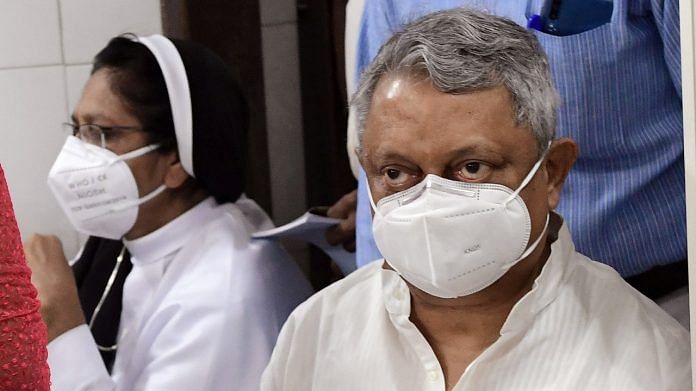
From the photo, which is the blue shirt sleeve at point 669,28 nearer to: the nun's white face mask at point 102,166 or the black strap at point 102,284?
the nun's white face mask at point 102,166

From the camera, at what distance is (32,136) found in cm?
240

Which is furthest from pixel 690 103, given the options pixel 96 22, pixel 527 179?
pixel 96 22

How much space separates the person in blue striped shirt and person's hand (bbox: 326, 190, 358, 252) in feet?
2.01

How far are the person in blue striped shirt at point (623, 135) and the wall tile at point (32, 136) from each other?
1093 mm

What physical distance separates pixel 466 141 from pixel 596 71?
13.7 inches

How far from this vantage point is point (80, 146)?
212cm

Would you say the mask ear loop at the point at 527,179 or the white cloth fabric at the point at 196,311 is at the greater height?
the mask ear loop at the point at 527,179

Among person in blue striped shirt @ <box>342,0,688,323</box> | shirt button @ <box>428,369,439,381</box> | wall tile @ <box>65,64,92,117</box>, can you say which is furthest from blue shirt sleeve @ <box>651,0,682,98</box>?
wall tile @ <box>65,64,92,117</box>

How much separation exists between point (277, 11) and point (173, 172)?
64 centimetres

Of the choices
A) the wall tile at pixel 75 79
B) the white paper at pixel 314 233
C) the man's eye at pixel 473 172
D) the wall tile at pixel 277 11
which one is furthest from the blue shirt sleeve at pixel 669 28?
the wall tile at pixel 75 79

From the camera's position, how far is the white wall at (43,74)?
2355 mm

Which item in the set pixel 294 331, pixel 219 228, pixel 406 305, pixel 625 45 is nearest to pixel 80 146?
pixel 219 228

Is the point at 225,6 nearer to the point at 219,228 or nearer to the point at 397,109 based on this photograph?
the point at 219,228

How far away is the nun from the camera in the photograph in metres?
1.97
